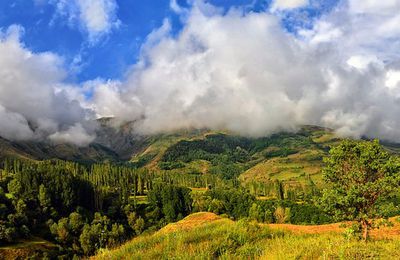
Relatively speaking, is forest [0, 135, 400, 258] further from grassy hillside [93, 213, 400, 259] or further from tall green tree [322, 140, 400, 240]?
grassy hillside [93, 213, 400, 259]

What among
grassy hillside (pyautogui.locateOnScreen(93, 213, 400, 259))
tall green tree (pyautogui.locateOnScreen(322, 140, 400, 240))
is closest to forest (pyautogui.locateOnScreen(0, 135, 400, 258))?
tall green tree (pyautogui.locateOnScreen(322, 140, 400, 240))

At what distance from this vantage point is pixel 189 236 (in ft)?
55.3

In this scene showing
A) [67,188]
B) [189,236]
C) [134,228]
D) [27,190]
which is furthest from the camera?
[67,188]

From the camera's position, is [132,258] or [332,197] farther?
[332,197]

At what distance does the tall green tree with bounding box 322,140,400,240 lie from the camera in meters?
23.6

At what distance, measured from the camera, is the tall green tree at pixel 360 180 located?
2361 centimetres

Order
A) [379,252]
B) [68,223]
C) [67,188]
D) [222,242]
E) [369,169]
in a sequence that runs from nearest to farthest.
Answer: [379,252] → [222,242] → [369,169] → [68,223] → [67,188]

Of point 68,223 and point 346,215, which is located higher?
point 346,215

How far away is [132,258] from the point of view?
1352 centimetres

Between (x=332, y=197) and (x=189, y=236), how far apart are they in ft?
43.7

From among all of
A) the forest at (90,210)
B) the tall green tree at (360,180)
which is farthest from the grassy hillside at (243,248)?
the forest at (90,210)

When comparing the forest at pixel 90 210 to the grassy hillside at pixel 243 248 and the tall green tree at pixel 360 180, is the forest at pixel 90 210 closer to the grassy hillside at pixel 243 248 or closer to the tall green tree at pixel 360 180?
the tall green tree at pixel 360 180

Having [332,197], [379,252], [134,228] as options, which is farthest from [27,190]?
[379,252]

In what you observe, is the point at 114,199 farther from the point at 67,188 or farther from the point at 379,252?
the point at 379,252
